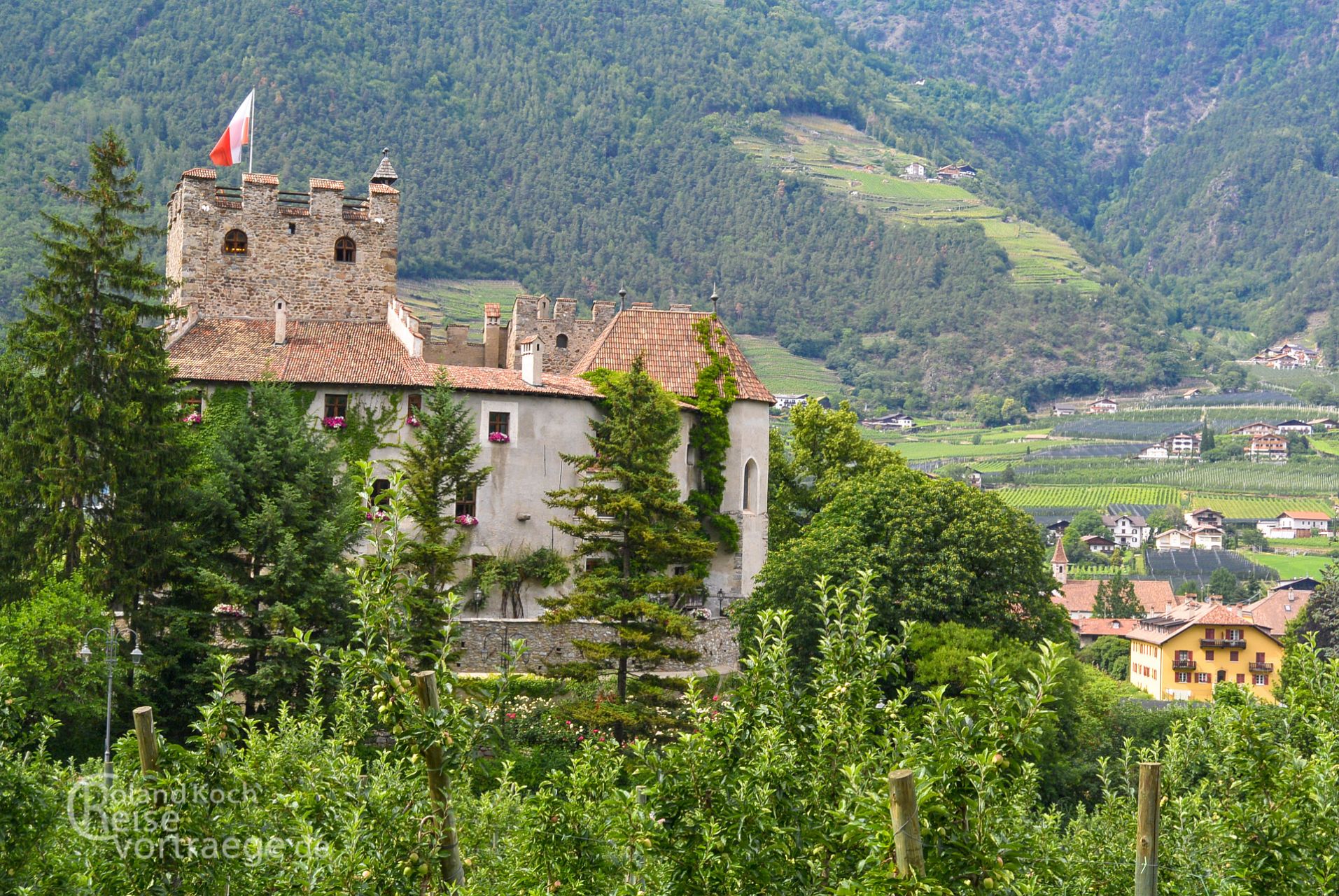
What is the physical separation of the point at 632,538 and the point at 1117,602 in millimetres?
107366

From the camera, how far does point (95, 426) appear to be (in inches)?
1767

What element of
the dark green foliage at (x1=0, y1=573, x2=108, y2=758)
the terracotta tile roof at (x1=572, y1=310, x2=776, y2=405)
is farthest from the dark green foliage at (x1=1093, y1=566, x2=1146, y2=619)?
the dark green foliage at (x1=0, y1=573, x2=108, y2=758)

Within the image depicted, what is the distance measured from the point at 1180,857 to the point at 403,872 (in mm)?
10861

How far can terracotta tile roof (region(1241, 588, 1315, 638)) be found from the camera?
4808 inches

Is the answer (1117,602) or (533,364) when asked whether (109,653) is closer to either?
(533,364)

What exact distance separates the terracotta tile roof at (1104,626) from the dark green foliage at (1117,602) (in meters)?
7.72

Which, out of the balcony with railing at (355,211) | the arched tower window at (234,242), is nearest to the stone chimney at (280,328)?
the arched tower window at (234,242)

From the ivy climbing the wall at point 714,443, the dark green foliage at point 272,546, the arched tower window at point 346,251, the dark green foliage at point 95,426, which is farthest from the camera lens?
the arched tower window at point 346,251

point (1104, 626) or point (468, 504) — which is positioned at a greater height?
point (468, 504)

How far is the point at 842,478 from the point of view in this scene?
69875 millimetres

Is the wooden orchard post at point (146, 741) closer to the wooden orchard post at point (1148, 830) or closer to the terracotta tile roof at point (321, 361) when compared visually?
the wooden orchard post at point (1148, 830)

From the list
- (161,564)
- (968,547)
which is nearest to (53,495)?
(161,564)

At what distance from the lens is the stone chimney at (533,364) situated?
56594 millimetres

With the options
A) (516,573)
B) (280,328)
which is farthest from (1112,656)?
(280,328)
